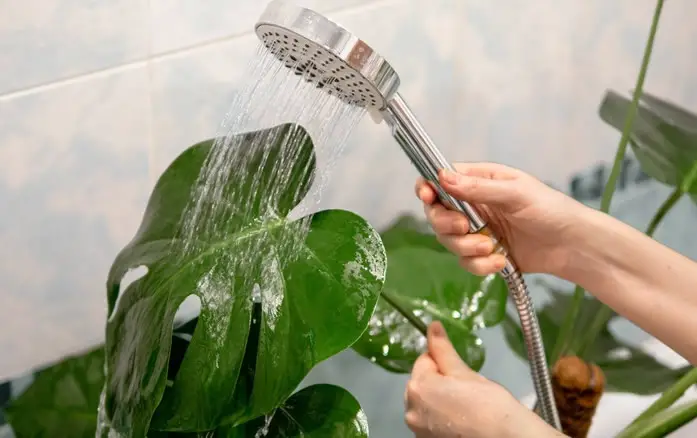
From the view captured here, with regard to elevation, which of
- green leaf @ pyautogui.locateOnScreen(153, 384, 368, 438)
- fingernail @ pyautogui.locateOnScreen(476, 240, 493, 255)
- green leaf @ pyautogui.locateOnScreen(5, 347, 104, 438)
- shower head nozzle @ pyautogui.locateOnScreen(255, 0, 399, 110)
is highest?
shower head nozzle @ pyautogui.locateOnScreen(255, 0, 399, 110)

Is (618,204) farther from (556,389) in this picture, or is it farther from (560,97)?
(556,389)

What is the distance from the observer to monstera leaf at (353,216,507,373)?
0.85 m

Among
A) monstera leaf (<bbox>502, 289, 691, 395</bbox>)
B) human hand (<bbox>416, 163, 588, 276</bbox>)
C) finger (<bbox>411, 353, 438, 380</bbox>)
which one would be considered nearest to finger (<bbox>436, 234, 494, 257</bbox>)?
human hand (<bbox>416, 163, 588, 276</bbox>)

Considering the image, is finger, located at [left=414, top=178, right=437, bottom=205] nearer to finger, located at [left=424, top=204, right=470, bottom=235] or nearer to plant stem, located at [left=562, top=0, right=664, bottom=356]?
finger, located at [left=424, top=204, right=470, bottom=235]

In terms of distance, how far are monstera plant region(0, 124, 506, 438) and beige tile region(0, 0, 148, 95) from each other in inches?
4.7

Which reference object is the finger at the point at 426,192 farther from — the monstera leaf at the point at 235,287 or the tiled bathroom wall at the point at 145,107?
the tiled bathroom wall at the point at 145,107

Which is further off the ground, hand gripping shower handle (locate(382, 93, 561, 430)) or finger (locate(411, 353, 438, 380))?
hand gripping shower handle (locate(382, 93, 561, 430))

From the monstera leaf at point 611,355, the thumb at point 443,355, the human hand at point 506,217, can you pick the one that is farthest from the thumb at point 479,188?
the monstera leaf at point 611,355

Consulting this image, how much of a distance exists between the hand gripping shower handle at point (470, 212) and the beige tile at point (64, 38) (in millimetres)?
272

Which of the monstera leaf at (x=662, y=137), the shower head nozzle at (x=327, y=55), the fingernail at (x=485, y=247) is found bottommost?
the fingernail at (x=485, y=247)

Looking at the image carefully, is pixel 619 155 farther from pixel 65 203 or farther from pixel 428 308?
pixel 65 203

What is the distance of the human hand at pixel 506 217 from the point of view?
0.64 metres

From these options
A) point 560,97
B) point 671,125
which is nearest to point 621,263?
point 671,125

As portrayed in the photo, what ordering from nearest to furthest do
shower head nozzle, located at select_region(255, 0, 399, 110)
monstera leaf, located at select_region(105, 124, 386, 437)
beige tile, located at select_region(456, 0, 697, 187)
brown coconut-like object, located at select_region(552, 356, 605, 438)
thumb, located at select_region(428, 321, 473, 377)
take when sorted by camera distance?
shower head nozzle, located at select_region(255, 0, 399, 110) → monstera leaf, located at select_region(105, 124, 386, 437) → thumb, located at select_region(428, 321, 473, 377) → brown coconut-like object, located at select_region(552, 356, 605, 438) → beige tile, located at select_region(456, 0, 697, 187)
